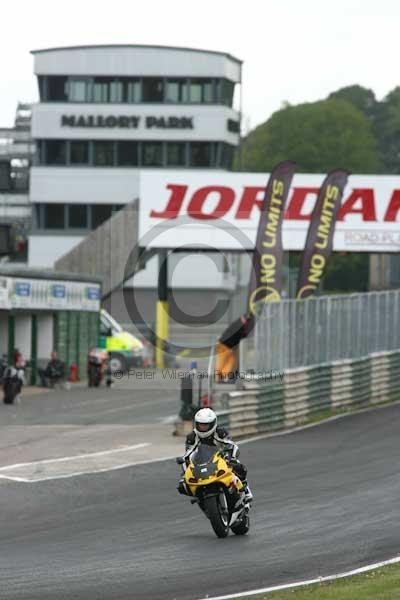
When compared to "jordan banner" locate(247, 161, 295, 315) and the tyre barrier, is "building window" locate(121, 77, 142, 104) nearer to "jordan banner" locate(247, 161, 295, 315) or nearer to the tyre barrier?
"jordan banner" locate(247, 161, 295, 315)

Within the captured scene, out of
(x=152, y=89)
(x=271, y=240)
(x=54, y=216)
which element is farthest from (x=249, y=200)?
(x=54, y=216)

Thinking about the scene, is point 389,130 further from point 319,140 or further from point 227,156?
point 227,156

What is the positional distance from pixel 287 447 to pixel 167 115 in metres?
58.4

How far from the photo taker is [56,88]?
8356cm

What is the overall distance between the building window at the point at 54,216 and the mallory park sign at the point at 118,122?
16.7ft

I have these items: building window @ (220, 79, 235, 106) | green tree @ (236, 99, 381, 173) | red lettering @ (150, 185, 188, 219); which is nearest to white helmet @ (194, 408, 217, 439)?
red lettering @ (150, 185, 188, 219)

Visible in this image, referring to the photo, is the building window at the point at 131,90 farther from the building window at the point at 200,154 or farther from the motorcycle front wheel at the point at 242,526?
the motorcycle front wheel at the point at 242,526

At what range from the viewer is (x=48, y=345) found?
1841 inches

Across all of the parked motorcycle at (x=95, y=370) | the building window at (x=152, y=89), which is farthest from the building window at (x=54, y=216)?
the parked motorcycle at (x=95, y=370)

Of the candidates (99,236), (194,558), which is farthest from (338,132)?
(194,558)

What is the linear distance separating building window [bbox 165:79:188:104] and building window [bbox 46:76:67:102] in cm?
633

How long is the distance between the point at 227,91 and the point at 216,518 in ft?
233

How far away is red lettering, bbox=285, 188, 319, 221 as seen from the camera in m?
49.7

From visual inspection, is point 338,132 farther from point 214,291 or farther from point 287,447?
point 287,447
